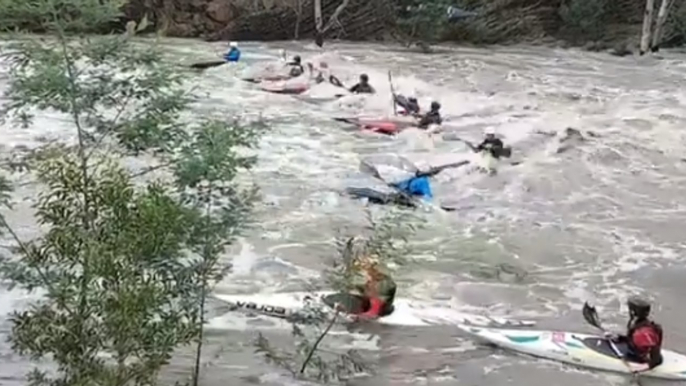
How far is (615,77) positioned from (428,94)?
4.35m

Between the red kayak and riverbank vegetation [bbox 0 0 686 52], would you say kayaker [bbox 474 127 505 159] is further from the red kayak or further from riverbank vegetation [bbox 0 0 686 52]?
riverbank vegetation [bbox 0 0 686 52]

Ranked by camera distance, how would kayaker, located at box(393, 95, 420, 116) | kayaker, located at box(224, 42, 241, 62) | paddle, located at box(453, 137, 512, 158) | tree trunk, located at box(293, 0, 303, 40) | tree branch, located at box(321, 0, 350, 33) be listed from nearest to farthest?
paddle, located at box(453, 137, 512, 158) < kayaker, located at box(393, 95, 420, 116) < kayaker, located at box(224, 42, 241, 62) < tree branch, located at box(321, 0, 350, 33) < tree trunk, located at box(293, 0, 303, 40)

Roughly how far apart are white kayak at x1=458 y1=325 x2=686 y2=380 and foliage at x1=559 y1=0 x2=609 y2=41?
18.4m

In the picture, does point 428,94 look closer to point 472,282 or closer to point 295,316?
point 472,282

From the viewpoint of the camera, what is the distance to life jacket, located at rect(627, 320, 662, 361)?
6.67 m

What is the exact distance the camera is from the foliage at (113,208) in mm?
4238

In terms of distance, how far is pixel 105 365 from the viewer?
419 centimetres

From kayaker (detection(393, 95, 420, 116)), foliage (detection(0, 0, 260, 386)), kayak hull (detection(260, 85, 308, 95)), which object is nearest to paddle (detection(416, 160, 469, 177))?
kayaker (detection(393, 95, 420, 116))

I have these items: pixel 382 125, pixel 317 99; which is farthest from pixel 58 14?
pixel 317 99

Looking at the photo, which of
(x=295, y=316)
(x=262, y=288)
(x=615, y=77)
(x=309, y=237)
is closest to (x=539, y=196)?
(x=309, y=237)

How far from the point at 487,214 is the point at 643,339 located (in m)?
4.08

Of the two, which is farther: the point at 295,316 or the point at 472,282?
the point at 472,282

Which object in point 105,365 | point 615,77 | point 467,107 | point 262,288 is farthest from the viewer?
point 615,77

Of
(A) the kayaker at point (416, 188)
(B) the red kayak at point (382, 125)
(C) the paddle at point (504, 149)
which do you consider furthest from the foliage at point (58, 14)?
(B) the red kayak at point (382, 125)
